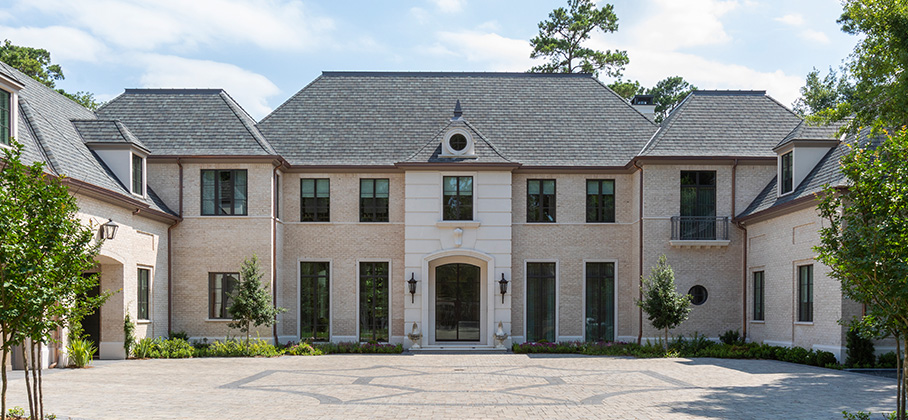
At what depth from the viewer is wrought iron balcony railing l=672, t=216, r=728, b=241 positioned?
23578 mm

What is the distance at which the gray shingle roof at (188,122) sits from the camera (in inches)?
939

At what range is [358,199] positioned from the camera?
24969mm

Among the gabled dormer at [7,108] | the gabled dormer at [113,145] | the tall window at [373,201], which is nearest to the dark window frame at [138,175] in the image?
the gabled dormer at [113,145]

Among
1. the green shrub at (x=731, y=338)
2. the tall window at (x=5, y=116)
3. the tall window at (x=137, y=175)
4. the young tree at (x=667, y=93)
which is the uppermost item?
the young tree at (x=667, y=93)

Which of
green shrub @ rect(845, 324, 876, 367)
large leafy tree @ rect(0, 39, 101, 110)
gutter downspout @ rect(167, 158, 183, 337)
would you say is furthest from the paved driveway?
large leafy tree @ rect(0, 39, 101, 110)

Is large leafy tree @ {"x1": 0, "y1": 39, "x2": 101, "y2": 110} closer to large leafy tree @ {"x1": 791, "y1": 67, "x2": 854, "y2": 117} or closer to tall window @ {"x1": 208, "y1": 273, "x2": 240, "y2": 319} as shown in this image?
tall window @ {"x1": 208, "y1": 273, "x2": 240, "y2": 319}

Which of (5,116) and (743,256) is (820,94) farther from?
(5,116)

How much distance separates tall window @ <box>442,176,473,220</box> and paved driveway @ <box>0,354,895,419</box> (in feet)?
20.3

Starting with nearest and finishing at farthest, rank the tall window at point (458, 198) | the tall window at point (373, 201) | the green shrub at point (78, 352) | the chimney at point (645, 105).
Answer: the green shrub at point (78, 352)
the tall window at point (458, 198)
the tall window at point (373, 201)
the chimney at point (645, 105)

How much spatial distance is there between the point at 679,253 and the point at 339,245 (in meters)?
11.8

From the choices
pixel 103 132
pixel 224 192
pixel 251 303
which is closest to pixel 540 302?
pixel 251 303

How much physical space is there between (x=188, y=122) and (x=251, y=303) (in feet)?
24.8

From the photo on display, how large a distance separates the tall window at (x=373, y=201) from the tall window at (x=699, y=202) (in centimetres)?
1035

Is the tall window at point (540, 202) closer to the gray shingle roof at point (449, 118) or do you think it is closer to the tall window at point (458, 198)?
the gray shingle roof at point (449, 118)
